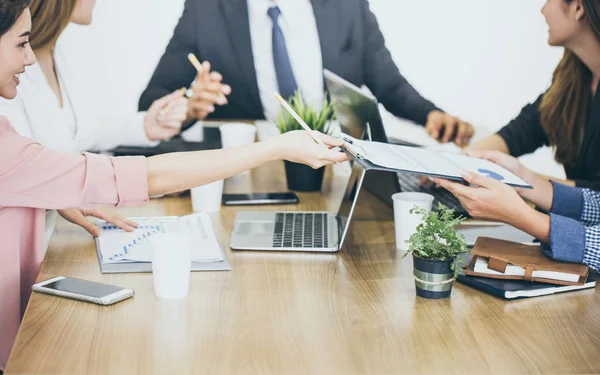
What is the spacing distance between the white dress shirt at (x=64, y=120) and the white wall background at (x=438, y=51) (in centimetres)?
6

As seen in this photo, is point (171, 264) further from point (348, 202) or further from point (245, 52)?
point (245, 52)

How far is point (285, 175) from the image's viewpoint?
2.54 m

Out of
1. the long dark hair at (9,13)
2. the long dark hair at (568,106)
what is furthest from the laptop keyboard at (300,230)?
the long dark hair at (568,106)

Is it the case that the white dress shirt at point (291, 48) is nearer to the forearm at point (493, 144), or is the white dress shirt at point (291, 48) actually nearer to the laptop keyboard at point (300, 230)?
the forearm at point (493, 144)

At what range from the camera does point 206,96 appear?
2957 millimetres

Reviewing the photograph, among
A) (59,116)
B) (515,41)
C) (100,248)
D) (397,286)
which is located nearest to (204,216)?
(100,248)

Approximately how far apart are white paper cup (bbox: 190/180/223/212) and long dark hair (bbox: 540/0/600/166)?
4.25ft

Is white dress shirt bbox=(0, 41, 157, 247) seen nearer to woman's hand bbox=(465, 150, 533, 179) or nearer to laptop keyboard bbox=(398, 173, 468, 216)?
laptop keyboard bbox=(398, 173, 468, 216)

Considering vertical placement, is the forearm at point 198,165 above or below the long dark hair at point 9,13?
below

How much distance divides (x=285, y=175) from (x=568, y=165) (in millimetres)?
1048

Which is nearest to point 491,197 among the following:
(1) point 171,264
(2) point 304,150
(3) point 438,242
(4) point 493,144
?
(3) point 438,242

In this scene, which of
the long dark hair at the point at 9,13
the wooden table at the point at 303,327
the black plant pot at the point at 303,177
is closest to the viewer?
the wooden table at the point at 303,327

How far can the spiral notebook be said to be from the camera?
1711 millimetres

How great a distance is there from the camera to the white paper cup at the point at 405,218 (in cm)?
183
